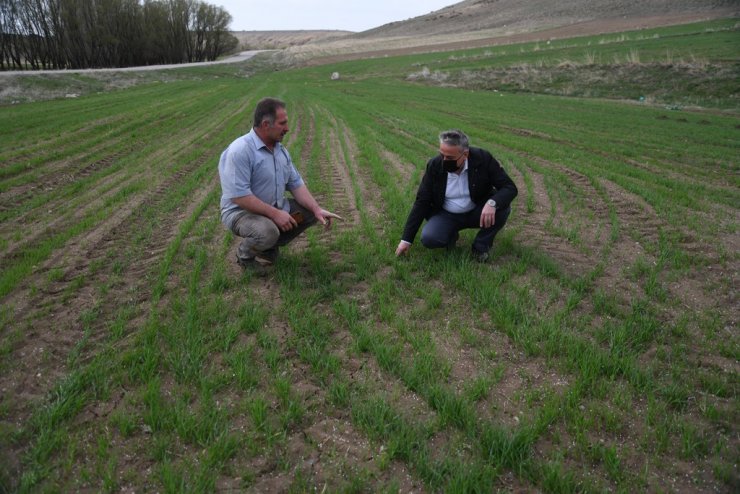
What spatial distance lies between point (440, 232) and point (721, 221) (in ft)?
14.1

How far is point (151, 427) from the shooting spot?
8.27ft

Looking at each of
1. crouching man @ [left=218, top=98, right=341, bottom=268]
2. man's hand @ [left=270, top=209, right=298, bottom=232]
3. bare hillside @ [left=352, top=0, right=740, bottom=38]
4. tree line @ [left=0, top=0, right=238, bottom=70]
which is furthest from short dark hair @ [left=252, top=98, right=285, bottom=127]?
bare hillside @ [left=352, top=0, right=740, bottom=38]

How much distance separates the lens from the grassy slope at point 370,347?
234 centimetres

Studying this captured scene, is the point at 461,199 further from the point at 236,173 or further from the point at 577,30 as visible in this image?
the point at 577,30

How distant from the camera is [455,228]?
4902mm

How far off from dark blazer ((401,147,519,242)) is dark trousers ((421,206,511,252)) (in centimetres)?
12

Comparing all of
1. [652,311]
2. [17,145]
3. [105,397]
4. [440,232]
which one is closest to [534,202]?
[440,232]

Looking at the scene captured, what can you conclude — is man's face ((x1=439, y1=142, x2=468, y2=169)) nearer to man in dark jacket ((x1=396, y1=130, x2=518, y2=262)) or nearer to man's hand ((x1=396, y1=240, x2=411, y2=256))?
man in dark jacket ((x1=396, y1=130, x2=518, y2=262))

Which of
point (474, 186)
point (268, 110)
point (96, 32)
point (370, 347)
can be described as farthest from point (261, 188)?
point (96, 32)

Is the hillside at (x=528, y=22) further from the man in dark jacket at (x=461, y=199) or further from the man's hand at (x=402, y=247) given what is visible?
the man's hand at (x=402, y=247)

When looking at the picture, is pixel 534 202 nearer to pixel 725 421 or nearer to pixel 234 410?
pixel 725 421

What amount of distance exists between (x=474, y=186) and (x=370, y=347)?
2.27 m

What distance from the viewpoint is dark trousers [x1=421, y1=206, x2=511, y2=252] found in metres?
4.72

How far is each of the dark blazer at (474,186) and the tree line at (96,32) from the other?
52.1 m
